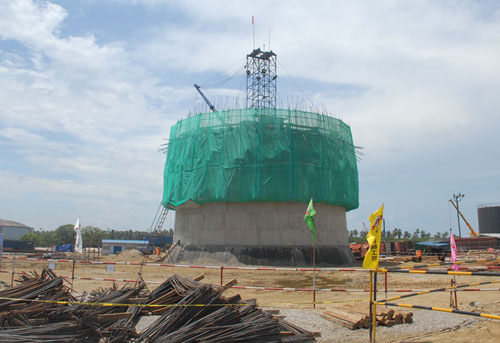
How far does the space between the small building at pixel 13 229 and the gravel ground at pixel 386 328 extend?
14783cm

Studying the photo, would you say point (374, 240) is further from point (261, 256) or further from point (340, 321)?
point (261, 256)

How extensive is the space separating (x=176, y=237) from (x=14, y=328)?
2808cm

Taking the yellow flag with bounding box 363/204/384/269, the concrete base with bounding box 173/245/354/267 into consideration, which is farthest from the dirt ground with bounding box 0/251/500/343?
the concrete base with bounding box 173/245/354/267

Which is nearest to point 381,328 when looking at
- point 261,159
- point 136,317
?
point 136,317

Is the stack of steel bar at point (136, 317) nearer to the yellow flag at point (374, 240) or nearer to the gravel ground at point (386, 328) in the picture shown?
the gravel ground at point (386, 328)

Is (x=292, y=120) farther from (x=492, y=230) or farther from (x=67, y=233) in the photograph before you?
(x=67, y=233)

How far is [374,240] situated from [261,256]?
928 inches

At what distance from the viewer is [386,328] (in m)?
8.59

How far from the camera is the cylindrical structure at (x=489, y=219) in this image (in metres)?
98.7

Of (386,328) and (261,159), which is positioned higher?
(261,159)

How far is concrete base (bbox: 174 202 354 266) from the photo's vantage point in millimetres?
30578

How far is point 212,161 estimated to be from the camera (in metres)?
32.6

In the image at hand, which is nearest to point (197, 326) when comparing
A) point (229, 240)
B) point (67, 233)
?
point (229, 240)

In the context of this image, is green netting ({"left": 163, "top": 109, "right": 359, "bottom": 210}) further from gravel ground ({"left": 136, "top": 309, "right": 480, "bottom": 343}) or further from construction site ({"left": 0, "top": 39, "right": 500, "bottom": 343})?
gravel ground ({"left": 136, "top": 309, "right": 480, "bottom": 343})
